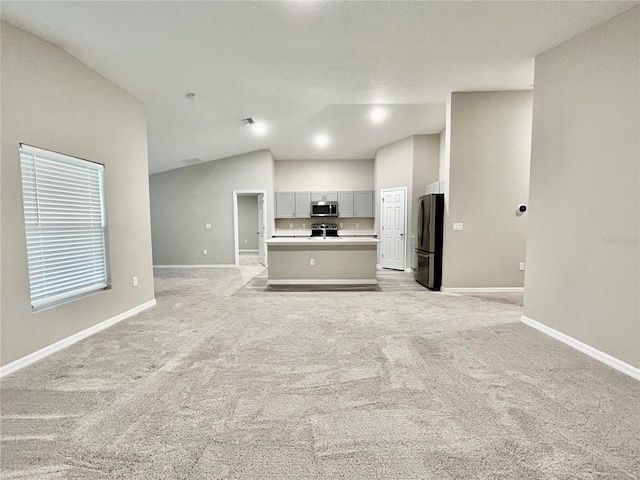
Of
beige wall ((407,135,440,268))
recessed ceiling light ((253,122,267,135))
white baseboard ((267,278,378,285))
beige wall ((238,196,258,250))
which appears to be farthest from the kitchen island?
beige wall ((238,196,258,250))

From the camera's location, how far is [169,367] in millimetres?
2303

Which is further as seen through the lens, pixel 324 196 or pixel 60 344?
pixel 324 196

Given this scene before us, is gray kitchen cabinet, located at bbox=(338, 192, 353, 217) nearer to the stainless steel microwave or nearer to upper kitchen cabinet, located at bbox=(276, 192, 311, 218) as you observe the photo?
the stainless steel microwave

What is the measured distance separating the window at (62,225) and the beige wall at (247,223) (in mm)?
7704

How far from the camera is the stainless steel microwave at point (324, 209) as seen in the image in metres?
7.99

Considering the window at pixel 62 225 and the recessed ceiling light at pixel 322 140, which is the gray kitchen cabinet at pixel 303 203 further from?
the window at pixel 62 225

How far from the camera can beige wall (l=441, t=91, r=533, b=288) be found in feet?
14.2

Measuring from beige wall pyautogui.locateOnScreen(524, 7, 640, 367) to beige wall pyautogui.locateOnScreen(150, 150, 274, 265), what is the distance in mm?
5747

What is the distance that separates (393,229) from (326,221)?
2.09 metres

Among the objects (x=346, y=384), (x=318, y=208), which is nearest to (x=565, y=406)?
(x=346, y=384)

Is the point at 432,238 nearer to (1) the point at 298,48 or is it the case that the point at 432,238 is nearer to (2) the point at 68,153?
(1) the point at 298,48

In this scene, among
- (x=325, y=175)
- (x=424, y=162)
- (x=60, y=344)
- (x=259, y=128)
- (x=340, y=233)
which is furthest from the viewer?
(x=340, y=233)

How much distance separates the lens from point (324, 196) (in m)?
8.09

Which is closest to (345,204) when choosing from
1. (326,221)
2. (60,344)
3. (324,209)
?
(324,209)
